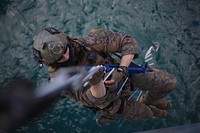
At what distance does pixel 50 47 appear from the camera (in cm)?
134

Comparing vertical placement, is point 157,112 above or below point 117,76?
below

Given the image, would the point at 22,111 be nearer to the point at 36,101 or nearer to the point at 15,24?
the point at 36,101

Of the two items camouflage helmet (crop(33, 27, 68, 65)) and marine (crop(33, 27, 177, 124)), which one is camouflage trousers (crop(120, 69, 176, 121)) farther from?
camouflage helmet (crop(33, 27, 68, 65))

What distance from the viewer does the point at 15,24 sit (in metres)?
2.22

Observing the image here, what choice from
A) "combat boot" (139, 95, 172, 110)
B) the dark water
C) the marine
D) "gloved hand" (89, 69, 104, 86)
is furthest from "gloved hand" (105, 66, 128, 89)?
the dark water

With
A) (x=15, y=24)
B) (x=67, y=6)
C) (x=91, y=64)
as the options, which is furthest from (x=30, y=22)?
(x=91, y=64)

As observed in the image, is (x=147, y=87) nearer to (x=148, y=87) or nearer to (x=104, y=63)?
(x=148, y=87)

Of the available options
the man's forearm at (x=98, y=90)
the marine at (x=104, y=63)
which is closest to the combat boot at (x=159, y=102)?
the marine at (x=104, y=63)

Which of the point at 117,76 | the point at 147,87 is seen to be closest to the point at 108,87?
the point at 117,76

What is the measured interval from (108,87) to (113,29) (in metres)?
1.01

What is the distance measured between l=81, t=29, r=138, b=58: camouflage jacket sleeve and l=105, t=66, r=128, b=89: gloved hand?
91mm

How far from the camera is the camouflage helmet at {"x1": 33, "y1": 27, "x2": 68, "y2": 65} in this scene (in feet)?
4.42

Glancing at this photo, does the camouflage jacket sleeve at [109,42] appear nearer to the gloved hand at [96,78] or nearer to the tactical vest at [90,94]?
the tactical vest at [90,94]

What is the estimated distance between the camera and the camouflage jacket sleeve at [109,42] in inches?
60.1
